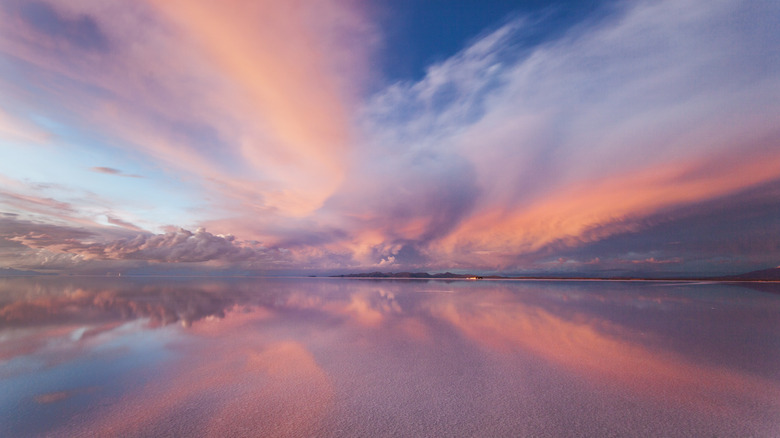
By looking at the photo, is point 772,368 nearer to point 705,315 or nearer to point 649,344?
point 649,344

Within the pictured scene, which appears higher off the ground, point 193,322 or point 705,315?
point 705,315

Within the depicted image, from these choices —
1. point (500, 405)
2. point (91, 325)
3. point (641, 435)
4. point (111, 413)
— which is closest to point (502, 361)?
point (500, 405)

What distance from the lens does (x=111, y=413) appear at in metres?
6.56

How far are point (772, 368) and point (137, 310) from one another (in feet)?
101

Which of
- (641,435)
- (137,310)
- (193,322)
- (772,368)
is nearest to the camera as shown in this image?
(641,435)

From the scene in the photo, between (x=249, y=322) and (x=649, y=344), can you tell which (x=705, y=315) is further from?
(x=249, y=322)

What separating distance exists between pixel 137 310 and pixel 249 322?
411 inches

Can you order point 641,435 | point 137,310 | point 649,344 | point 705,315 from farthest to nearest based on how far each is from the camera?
1. point 137,310
2. point 705,315
3. point 649,344
4. point 641,435

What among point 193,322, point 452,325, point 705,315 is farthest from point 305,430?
point 705,315

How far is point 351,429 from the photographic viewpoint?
5.88 m

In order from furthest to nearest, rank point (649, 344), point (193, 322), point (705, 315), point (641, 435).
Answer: point (705, 315), point (193, 322), point (649, 344), point (641, 435)

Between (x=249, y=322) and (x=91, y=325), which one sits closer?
(x=91, y=325)

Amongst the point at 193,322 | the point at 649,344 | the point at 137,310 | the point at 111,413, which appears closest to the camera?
the point at 111,413

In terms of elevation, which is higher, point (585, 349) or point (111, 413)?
A: point (585, 349)
